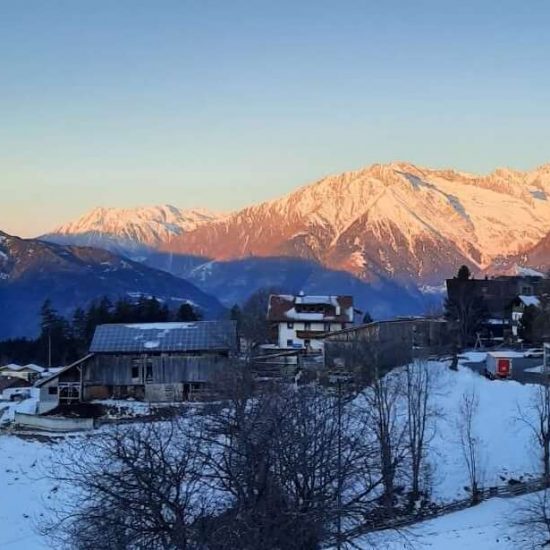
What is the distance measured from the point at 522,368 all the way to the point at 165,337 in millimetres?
22837

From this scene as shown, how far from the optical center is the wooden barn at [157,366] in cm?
5456

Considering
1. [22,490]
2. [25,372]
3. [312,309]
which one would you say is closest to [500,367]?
[22,490]

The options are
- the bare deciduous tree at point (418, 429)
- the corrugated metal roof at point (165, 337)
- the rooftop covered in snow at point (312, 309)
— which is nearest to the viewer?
the bare deciduous tree at point (418, 429)

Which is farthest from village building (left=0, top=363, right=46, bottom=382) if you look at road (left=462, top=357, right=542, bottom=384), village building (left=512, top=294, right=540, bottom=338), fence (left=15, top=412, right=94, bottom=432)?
road (left=462, top=357, right=542, bottom=384)

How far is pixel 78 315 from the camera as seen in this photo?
324ft

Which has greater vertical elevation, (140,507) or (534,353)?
(534,353)

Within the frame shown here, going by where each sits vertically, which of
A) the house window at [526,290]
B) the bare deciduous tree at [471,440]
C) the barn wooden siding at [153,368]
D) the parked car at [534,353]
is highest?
the house window at [526,290]

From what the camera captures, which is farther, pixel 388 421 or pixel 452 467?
pixel 452 467

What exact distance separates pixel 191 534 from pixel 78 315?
8834cm

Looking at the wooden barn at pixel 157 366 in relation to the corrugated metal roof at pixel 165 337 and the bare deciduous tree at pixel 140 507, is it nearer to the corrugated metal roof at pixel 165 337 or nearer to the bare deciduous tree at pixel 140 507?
the corrugated metal roof at pixel 165 337

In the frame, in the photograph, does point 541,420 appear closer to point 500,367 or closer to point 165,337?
point 500,367

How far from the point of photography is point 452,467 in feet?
127

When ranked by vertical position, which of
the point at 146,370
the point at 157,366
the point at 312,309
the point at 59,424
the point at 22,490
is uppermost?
the point at 312,309

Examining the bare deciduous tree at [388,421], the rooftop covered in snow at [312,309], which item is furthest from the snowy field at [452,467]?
the rooftop covered in snow at [312,309]
